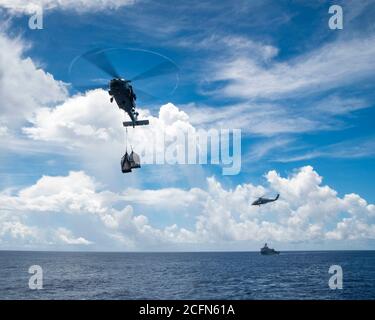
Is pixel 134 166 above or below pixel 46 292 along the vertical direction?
above

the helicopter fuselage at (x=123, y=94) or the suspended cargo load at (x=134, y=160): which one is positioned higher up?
the helicopter fuselage at (x=123, y=94)

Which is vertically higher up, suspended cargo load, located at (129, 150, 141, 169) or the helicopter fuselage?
the helicopter fuselage

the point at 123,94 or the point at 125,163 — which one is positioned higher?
the point at 123,94

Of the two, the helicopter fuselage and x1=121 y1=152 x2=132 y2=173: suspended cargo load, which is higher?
the helicopter fuselage

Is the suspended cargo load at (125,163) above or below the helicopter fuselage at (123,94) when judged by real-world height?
below
